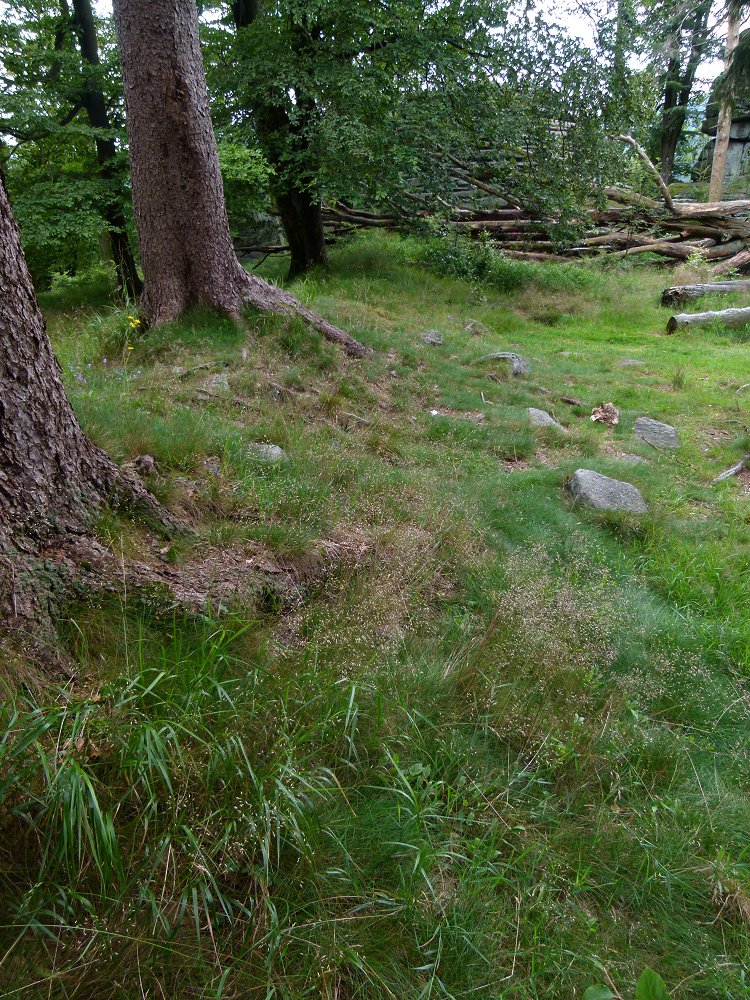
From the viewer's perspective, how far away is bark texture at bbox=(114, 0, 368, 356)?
614 centimetres

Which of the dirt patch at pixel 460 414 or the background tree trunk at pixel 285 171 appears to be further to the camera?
the background tree trunk at pixel 285 171

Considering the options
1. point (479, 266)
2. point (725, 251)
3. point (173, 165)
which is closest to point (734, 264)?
point (725, 251)

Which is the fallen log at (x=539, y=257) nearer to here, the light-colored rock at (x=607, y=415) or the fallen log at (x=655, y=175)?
the fallen log at (x=655, y=175)

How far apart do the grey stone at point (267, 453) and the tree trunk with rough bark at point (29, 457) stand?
1.65 meters

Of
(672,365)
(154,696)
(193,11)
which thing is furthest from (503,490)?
(672,365)

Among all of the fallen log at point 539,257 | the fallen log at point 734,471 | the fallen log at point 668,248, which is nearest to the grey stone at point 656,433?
the fallen log at point 734,471

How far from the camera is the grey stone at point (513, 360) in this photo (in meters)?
9.02

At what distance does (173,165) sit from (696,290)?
471 inches

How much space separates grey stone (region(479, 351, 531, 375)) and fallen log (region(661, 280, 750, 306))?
6860 millimetres

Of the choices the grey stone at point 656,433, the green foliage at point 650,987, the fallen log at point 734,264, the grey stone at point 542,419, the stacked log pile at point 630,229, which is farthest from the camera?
the stacked log pile at point 630,229

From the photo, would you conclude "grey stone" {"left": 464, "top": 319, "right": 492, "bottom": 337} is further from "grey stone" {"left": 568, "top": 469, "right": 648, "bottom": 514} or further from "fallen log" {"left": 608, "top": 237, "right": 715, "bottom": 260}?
"fallen log" {"left": 608, "top": 237, "right": 715, "bottom": 260}

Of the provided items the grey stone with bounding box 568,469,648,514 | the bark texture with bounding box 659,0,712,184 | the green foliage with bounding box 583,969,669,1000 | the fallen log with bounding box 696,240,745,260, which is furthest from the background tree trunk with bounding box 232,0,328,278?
the bark texture with bounding box 659,0,712,184

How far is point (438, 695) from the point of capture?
113 inches

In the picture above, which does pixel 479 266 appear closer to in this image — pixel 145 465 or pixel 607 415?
pixel 607 415
